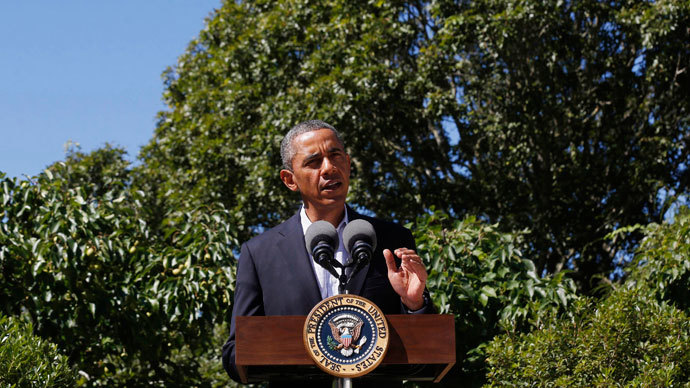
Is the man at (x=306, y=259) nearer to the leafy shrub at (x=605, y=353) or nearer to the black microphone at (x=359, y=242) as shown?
the black microphone at (x=359, y=242)

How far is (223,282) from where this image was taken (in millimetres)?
7035

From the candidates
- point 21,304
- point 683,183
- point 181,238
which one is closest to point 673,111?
point 683,183

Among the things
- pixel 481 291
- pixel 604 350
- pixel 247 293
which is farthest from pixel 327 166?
pixel 481 291

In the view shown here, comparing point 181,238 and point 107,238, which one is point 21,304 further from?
point 181,238

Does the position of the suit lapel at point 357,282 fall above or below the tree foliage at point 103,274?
below

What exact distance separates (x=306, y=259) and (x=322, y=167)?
15.0 inches

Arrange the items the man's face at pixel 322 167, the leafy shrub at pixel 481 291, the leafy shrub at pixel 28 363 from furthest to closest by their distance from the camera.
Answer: the leafy shrub at pixel 481 291 → the leafy shrub at pixel 28 363 → the man's face at pixel 322 167

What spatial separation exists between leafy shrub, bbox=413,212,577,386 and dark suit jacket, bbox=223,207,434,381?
3.11 metres

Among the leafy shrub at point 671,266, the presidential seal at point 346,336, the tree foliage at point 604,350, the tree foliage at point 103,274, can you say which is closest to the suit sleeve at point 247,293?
the presidential seal at point 346,336

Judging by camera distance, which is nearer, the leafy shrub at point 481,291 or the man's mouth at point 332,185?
the man's mouth at point 332,185

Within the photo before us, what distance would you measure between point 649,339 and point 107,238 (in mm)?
4934

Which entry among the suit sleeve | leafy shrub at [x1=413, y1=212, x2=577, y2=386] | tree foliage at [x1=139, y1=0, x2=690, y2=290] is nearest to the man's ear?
the suit sleeve

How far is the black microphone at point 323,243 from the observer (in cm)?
248

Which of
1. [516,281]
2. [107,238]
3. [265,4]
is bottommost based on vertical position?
[516,281]
